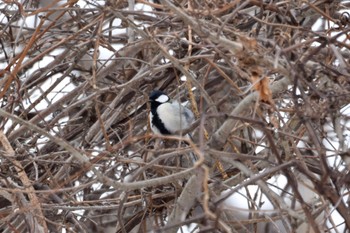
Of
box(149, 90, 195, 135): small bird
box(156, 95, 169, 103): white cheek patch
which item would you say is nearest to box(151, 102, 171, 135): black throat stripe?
box(149, 90, 195, 135): small bird

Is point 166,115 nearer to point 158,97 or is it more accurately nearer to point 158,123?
point 158,123

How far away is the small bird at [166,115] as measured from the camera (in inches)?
185

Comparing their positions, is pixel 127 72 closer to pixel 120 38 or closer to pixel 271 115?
pixel 120 38

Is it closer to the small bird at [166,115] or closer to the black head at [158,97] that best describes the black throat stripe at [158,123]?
the small bird at [166,115]

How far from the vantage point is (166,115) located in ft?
16.2

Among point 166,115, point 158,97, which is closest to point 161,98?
point 158,97

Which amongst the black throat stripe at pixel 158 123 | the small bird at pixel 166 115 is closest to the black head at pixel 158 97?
the small bird at pixel 166 115

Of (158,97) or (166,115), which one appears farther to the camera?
(166,115)

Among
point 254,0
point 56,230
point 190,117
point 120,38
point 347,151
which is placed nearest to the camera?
point 347,151

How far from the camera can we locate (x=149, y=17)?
4426mm

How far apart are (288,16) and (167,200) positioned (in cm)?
128

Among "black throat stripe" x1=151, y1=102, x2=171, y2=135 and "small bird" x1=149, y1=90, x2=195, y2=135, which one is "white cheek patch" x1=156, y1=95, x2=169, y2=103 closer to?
"small bird" x1=149, y1=90, x2=195, y2=135

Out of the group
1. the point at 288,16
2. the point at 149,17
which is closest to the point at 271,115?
the point at 288,16

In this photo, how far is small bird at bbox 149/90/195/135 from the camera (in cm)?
469
